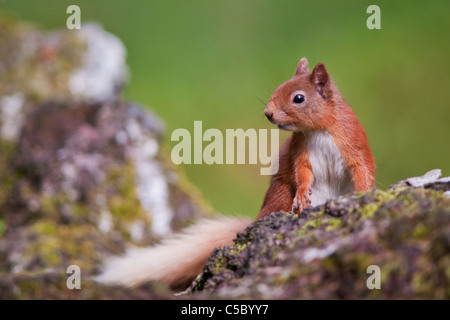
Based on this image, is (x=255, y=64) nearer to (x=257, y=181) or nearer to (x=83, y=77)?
(x=257, y=181)

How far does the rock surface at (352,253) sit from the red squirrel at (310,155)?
0.68m

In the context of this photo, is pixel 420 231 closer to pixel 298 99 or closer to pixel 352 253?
pixel 352 253

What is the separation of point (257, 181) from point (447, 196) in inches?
163

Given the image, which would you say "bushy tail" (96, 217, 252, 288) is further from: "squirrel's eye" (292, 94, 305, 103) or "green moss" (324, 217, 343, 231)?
"green moss" (324, 217, 343, 231)

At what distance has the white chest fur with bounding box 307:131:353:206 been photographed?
2.30 meters

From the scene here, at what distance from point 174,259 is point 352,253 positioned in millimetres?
1422

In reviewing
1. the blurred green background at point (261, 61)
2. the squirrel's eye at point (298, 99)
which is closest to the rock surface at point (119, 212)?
the squirrel's eye at point (298, 99)

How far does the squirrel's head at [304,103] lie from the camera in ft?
7.47

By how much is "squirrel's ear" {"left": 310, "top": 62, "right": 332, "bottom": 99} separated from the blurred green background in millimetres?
2766

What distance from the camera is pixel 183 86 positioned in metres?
6.19

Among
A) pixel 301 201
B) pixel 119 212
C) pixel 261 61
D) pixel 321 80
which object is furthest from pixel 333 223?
pixel 261 61

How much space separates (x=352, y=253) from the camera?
1215 millimetres

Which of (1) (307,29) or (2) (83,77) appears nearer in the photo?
(2) (83,77)

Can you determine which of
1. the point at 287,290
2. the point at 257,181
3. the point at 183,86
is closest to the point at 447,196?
the point at 287,290
